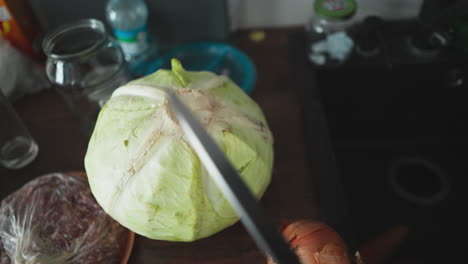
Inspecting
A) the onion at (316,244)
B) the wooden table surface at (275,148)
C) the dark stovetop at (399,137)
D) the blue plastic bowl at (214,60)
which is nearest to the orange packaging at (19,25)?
the wooden table surface at (275,148)

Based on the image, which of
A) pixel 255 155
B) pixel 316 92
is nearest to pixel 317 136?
pixel 316 92

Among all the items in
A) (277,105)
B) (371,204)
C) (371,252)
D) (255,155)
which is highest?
(255,155)

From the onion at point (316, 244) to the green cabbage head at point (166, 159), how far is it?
0.30ft

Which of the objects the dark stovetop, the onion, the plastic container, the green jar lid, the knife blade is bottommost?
the dark stovetop

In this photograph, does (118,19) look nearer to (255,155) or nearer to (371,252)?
(255,155)

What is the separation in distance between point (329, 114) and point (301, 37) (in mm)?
215

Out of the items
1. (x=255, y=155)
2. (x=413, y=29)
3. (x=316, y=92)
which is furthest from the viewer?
(x=413, y=29)

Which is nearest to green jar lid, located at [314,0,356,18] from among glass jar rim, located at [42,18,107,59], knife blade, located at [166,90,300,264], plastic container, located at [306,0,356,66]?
plastic container, located at [306,0,356,66]

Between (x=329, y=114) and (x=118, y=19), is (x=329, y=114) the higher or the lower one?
the lower one

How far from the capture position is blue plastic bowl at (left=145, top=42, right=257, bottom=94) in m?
0.87

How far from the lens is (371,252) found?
626 millimetres

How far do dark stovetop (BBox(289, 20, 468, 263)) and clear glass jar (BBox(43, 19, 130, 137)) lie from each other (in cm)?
44

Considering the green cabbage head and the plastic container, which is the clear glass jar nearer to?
the green cabbage head

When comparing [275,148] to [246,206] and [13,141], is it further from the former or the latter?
[13,141]
